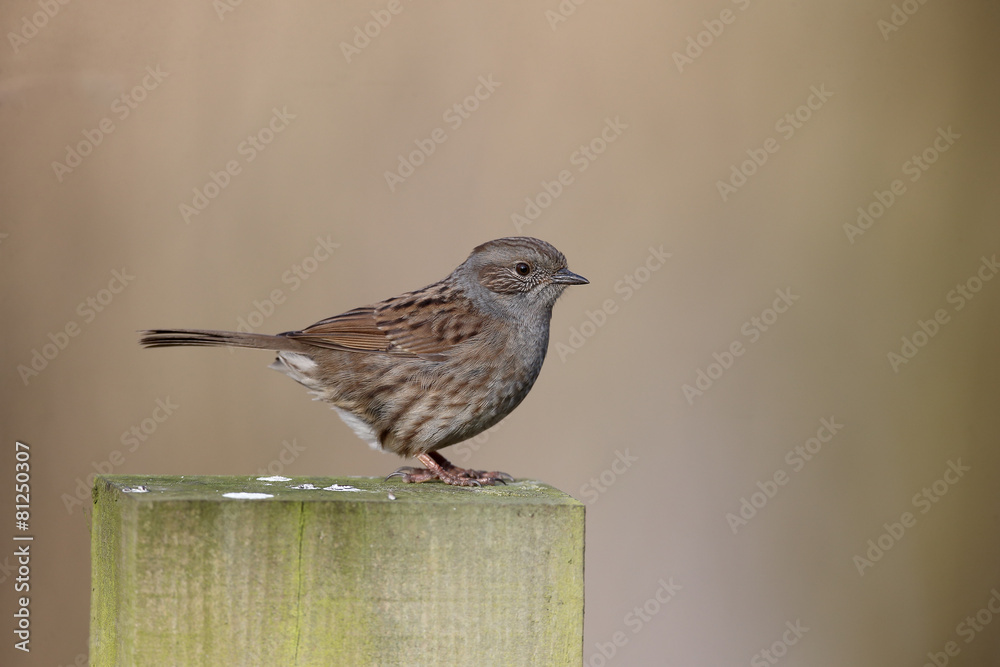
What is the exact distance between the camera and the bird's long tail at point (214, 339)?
2.65m

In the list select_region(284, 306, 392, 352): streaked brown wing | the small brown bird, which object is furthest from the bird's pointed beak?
select_region(284, 306, 392, 352): streaked brown wing

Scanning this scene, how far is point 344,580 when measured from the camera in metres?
1.73

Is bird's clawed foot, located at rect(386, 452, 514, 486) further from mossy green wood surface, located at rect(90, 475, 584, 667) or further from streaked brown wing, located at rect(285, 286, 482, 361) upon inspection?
mossy green wood surface, located at rect(90, 475, 584, 667)

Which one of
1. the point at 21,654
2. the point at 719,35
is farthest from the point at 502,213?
the point at 21,654

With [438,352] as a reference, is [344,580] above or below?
below

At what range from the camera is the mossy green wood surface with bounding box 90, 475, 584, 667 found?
1699 millimetres

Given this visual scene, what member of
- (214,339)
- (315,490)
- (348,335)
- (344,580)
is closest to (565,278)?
(348,335)

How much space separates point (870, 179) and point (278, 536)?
433cm

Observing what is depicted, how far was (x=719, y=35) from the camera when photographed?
496cm

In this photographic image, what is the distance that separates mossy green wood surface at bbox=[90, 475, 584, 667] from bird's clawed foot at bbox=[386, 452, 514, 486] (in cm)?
70

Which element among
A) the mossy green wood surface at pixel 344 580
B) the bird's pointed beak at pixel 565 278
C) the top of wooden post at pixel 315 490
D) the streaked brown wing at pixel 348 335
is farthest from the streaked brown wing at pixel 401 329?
the mossy green wood surface at pixel 344 580

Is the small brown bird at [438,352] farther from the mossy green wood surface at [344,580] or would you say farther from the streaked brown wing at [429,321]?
the mossy green wood surface at [344,580]

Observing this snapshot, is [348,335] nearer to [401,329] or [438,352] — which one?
[401,329]

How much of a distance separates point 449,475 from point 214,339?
762 mm
